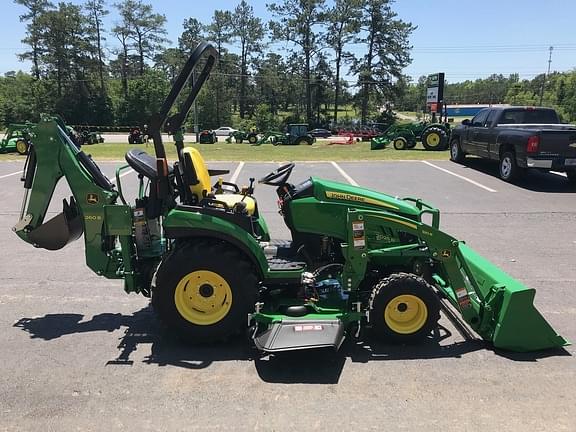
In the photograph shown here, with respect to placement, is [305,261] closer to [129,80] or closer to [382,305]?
[382,305]

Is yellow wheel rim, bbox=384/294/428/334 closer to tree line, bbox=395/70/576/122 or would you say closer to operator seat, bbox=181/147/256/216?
operator seat, bbox=181/147/256/216

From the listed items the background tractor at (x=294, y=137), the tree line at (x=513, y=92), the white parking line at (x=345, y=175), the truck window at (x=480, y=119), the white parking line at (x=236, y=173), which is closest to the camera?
the white parking line at (x=345, y=175)

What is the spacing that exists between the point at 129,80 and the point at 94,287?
212 feet

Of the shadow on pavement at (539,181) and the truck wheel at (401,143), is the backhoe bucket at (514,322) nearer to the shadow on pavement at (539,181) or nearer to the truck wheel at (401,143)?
the shadow on pavement at (539,181)

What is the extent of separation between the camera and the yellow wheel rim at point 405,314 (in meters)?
3.73

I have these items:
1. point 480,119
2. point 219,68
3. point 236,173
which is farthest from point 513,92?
point 236,173

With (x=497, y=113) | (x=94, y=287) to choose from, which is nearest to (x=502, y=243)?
(x=94, y=287)

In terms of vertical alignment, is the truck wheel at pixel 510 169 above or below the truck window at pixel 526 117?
below

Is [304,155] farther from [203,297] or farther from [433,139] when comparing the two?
[203,297]

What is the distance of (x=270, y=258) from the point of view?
4176mm

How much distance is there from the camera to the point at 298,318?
→ 373 cm

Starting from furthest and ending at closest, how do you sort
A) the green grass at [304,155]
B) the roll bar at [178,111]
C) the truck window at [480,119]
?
the green grass at [304,155] < the truck window at [480,119] < the roll bar at [178,111]

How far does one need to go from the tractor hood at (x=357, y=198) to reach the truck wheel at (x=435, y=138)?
19.6m

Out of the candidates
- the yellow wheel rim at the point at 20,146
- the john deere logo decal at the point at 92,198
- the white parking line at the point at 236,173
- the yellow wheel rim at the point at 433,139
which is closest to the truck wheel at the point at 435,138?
the yellow wheel rim at the point at 433,139
